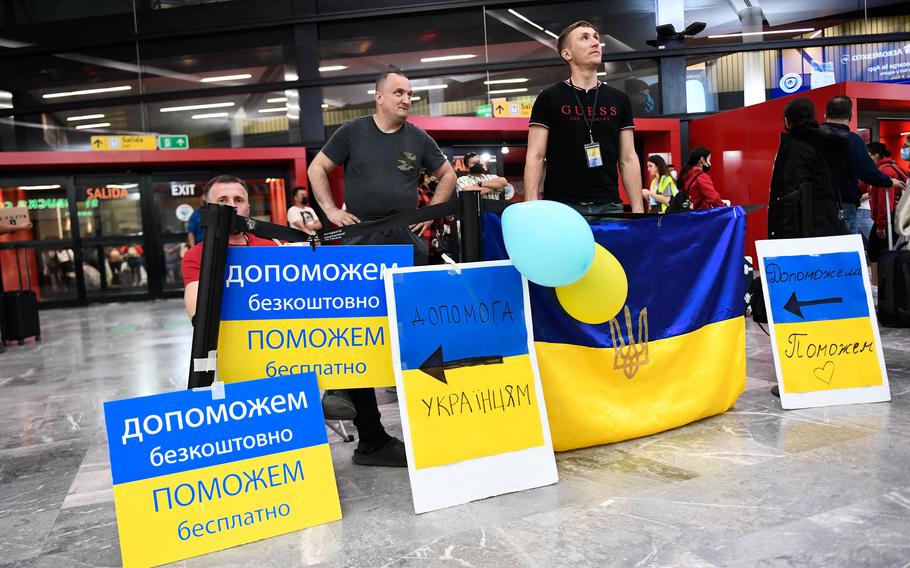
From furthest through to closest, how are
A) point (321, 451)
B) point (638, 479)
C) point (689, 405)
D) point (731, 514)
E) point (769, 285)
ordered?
point (769, 285) → point (689, 405) → point (638, 479) → point (321, 451) → point (731, 514)

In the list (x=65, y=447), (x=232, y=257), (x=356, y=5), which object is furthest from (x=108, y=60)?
(x=232, y=257)

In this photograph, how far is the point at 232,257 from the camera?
2492 millimetres

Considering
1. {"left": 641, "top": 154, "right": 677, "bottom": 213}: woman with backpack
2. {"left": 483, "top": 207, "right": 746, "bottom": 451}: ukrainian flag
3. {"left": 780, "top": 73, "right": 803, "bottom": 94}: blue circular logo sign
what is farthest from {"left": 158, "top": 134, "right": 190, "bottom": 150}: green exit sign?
{"left": 483, "top": 207, "right": 746, "bottom": 451}: ukrainian flag

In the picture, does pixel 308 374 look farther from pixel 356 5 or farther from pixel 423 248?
pixel 356 5

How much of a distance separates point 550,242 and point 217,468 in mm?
1321

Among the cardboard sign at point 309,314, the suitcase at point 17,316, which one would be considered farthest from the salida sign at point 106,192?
the cardboard sign at point 309,314

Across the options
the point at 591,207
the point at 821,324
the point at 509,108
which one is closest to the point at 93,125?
the point at 509,108

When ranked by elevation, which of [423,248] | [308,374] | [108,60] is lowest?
[308,374]

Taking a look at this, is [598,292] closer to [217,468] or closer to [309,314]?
[309,314]

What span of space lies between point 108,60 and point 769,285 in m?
13.3

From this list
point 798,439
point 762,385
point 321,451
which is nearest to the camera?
point 321,451

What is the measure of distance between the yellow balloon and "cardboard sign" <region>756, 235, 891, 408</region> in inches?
42.0

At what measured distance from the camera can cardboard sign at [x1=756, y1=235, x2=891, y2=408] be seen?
132 inches

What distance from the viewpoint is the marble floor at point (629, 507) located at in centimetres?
199
